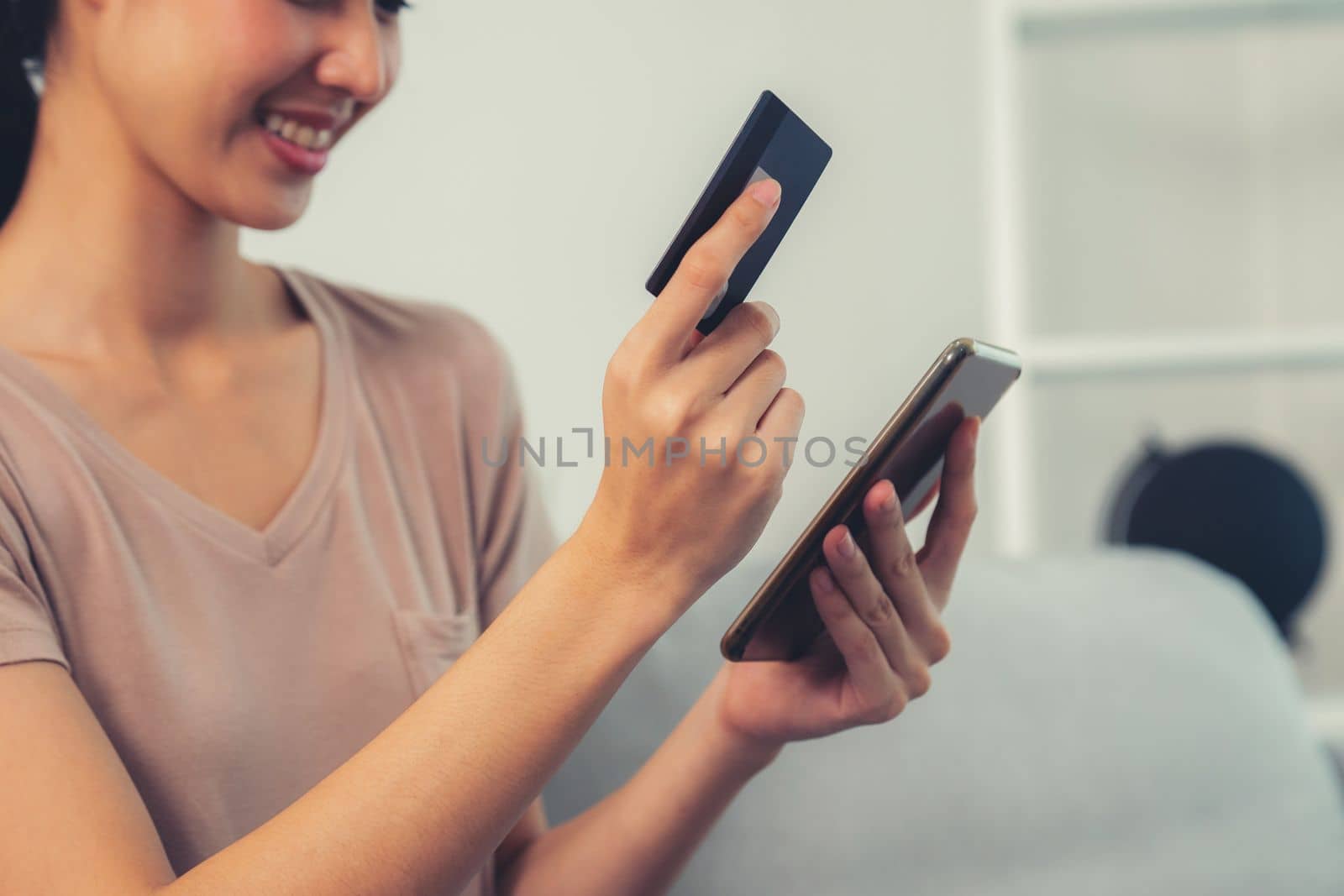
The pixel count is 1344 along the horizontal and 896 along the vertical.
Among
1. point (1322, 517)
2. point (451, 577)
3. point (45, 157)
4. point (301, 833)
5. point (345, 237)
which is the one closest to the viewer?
point (301, 833)

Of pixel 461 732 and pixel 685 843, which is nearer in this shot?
pixel 461 732

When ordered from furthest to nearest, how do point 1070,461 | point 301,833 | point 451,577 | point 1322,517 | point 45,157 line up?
point 1070,461
point 1322,517
point 451,577
point 45,157
point 301,833

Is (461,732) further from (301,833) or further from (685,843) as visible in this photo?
(685,843)

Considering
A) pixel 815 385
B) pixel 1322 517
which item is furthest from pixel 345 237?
pixel 1322 517

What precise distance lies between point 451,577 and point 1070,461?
1265 millimetres

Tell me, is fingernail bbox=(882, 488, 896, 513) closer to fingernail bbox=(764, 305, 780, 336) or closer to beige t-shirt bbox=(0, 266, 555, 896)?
fingernail bbox=(764, 305, 780, 336)

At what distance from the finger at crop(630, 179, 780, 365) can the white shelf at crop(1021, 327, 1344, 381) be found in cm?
122

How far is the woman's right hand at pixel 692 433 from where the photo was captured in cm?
53

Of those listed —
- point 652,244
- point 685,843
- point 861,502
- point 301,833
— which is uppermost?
point 652,244

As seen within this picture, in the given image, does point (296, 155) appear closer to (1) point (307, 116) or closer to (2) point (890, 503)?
(1) point (307, 116)

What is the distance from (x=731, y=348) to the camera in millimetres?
553

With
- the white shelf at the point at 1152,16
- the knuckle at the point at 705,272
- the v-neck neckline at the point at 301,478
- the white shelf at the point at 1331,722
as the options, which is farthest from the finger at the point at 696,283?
the white shelf at the point at 1331,722

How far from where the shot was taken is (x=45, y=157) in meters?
0.78

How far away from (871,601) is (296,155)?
446 millimetres
